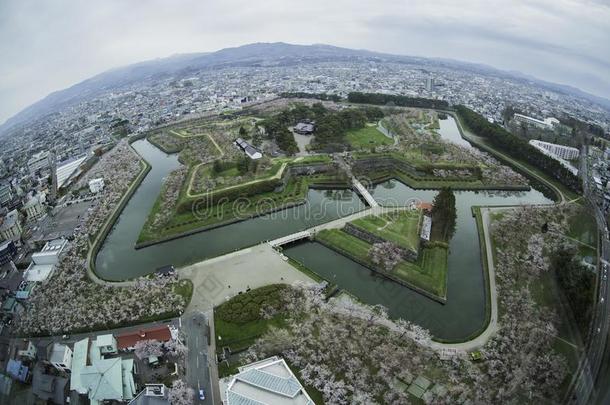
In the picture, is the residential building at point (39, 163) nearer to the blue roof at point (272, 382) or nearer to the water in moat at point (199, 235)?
the water in moat at point (199, 235)

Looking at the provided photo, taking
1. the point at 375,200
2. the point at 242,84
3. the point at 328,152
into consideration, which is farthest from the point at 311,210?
the point at 242,84

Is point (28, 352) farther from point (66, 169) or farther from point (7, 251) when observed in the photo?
point (66, 169)

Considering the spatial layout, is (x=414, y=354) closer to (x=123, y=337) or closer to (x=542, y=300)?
A: (x=542, y=300)

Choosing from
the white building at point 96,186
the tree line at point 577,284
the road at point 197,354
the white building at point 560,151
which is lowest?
the white building at point 560,151

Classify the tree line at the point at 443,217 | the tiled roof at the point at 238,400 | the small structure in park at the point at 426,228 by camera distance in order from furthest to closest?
the tree line at the point at 443,217
the small structure in park at the point at 426,228
the tiled roof at the point at 238,400

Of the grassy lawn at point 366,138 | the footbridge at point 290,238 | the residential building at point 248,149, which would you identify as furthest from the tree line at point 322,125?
the footbridge at point 290,238

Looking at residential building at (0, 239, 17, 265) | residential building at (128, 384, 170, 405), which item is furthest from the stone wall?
residential building at (0, 239, 17, 265)

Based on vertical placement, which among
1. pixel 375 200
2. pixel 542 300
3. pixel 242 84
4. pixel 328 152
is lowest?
pixel 542 300
